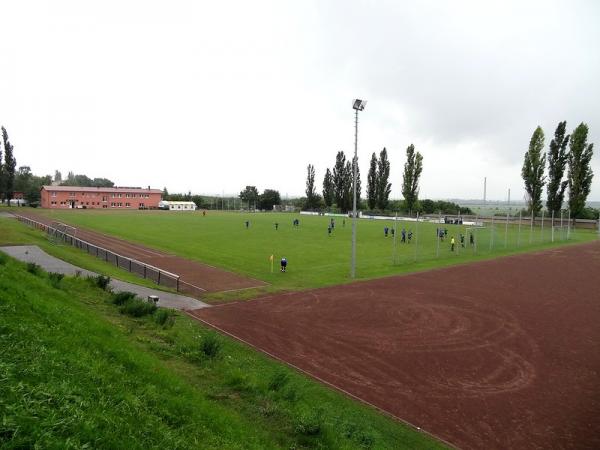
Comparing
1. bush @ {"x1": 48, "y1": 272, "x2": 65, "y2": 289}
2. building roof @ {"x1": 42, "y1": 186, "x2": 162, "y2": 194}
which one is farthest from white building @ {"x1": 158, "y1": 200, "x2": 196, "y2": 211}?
bush @ {"x1": 48, "y1": 272, "x2": 65, "y2": 289}

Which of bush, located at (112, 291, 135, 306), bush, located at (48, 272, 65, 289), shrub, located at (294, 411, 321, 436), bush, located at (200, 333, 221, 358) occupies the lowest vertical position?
shrub, located at (294, 411, 321, 436)

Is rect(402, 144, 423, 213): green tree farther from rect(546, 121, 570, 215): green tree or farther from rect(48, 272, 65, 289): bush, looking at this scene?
rect(48, 272, 65, 289): bush

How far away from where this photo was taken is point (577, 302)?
20922 millimetres

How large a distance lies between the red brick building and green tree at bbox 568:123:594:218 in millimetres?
102089

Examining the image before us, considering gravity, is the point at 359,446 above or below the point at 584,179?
below

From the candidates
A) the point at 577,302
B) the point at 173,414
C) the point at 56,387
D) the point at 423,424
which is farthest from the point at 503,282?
the point at 56,387

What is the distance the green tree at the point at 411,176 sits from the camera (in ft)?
301

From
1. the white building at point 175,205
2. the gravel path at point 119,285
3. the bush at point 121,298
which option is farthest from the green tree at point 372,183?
the bush at point 121,298

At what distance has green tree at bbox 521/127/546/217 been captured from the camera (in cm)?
7288

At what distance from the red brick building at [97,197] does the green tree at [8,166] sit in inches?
458

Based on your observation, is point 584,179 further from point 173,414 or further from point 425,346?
point 173,414

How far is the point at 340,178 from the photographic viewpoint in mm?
116500

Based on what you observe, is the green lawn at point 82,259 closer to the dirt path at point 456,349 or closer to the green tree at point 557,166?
the dirt path at point 456,349

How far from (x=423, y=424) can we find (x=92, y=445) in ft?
25.2
